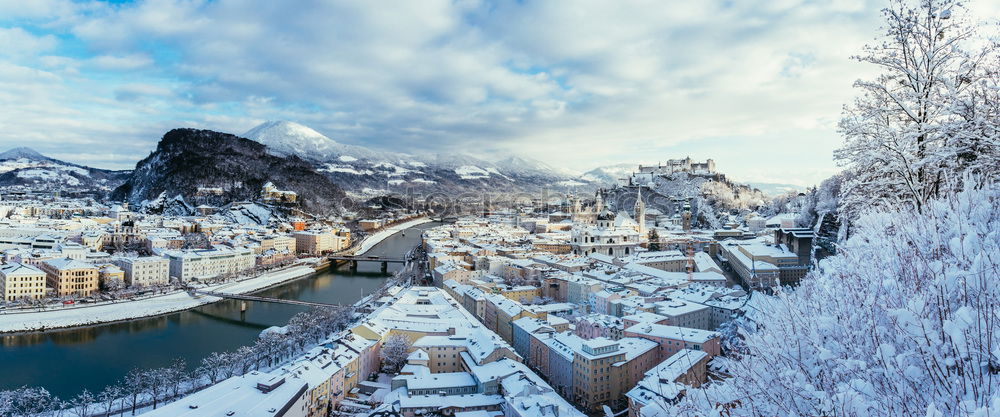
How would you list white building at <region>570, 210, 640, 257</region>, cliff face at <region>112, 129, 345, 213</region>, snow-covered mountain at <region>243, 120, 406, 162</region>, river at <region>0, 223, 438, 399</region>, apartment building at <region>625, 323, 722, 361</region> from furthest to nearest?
snow-covered mountain at <region>243, 120, 406, 162</region> → cliff face at <region>112, 129, 345, 213</region> → white building at <region>570, 210, 640, 257</region> → river at <region>0, 223, 438, 399</region> → apartment building at <region>625, 323, 722, 361</region>

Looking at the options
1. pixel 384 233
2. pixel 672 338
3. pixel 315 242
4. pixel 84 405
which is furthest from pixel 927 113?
pixel 384 233

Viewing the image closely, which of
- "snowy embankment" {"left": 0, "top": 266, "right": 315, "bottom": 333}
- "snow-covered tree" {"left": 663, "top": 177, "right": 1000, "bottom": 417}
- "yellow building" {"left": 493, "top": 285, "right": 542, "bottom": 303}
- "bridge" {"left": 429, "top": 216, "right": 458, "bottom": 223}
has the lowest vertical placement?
"snowy embankment" {"left": 0, "top": 266, "right": 315, "bottom": 333}

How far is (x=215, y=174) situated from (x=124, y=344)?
24321mm

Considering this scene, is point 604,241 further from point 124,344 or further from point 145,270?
point 124,344

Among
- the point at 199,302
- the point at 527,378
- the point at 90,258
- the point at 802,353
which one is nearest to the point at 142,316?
the point at 199,302

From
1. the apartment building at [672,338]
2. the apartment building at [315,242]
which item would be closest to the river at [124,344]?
the apartment building at [672,338]

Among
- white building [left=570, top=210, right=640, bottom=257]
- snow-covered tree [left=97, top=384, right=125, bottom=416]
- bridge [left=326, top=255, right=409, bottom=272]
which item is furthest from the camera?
white building [left=570, top=210, right=640, bottom=257]

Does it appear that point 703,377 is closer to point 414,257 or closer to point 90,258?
point 414,257

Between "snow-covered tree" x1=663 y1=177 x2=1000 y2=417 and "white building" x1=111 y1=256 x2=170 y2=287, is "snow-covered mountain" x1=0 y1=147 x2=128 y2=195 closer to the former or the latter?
"white building" x1=111 y1=256 x2=170 y2=287

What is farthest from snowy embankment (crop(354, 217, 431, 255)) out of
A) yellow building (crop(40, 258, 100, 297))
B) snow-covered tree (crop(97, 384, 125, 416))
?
snow-covered tree (crop(97, 384, 125, 416))

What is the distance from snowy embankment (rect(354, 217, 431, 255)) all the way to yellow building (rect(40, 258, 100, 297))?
1010 cm

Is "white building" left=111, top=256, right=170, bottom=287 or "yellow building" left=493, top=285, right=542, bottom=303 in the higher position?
"white building" left=111, top=256, right=170, bottom=287

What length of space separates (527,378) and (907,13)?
5415mm

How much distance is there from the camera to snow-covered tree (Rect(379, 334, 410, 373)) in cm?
797
